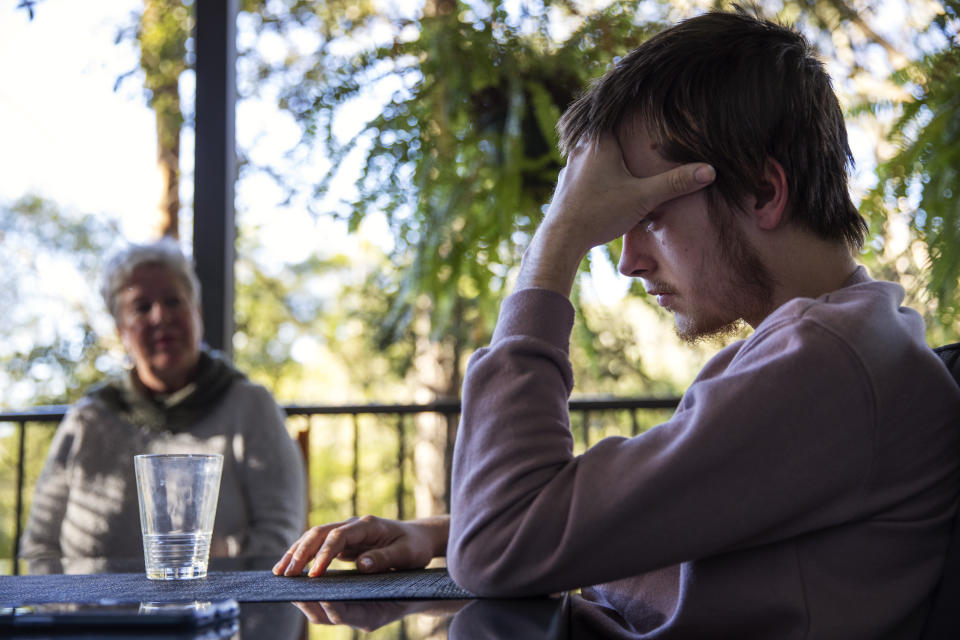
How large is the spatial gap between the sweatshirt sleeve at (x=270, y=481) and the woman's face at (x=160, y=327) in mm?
229

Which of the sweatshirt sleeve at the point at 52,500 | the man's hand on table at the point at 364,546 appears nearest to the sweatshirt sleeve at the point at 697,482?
the man's hand on table at the point at 364,546

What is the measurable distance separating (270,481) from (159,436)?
0.36 metres

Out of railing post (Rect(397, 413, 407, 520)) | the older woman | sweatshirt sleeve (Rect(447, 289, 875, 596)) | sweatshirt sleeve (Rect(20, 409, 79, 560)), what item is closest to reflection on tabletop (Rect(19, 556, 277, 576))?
sweatshirt sleeve (Rect(447, 289, 875, 596))

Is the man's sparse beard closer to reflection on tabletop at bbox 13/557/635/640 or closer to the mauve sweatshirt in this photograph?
the mauve sweatshirt

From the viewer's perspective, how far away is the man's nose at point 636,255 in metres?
0.96

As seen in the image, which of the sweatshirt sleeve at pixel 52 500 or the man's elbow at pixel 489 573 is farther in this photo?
the sweatshirt sleeve at pixel 52 500

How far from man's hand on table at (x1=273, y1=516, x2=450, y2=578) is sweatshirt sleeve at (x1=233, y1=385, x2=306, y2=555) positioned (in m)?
0.99

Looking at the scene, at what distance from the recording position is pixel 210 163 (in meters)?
2.31

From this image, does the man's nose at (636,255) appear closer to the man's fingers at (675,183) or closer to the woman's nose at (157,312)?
the man's fingers at (675,183)

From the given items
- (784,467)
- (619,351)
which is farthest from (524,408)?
(619,351)

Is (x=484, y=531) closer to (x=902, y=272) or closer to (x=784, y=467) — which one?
(x=784, y=467)

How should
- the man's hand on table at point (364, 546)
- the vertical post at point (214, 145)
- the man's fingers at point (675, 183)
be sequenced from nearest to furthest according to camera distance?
Result: 1. the man's fingers at point (675, 183)
2. the man's hand on table at point (364, 546)
3. the vertical post at point (214, 145)

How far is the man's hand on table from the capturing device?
3.29ft

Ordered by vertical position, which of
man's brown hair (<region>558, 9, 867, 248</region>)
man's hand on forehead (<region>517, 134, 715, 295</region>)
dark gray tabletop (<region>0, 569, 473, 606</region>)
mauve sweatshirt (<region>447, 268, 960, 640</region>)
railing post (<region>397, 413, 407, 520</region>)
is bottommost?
railing post (<region>397, 413, 407, 520</region>)
